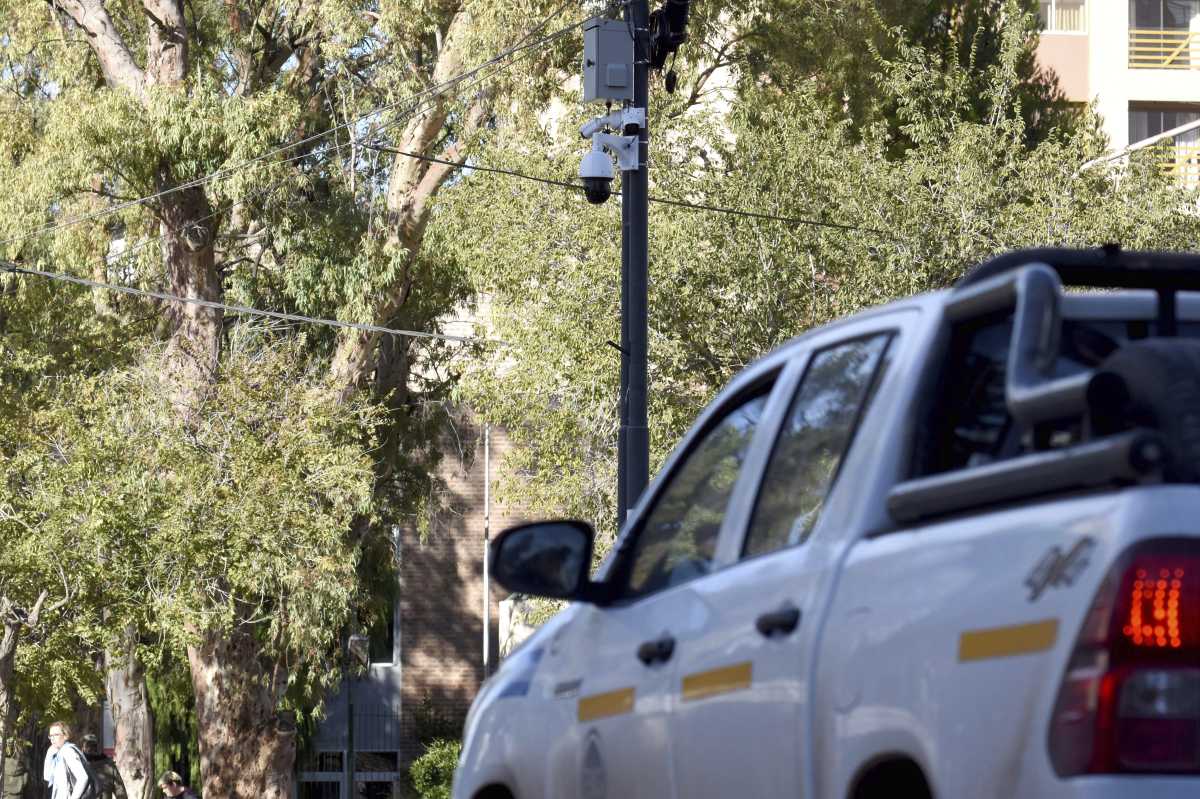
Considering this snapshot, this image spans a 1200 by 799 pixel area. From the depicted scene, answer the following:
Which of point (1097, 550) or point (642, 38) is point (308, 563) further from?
point (1097, 550)

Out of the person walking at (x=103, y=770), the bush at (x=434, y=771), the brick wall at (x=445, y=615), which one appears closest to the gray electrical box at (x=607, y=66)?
the person walking at (x=103, y=770)

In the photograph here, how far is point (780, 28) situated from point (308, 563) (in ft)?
34.2

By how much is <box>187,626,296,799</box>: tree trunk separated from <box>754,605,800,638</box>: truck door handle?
2690 centimetres

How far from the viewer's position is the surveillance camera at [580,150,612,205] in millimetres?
16641

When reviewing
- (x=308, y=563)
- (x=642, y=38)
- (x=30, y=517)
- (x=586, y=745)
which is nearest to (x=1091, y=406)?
(x=586, y=745)

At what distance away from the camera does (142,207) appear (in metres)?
27.7

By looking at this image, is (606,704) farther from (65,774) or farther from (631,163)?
(65,774)

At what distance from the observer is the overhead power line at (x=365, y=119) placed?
26083 millimetres

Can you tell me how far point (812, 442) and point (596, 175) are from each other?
508 inches

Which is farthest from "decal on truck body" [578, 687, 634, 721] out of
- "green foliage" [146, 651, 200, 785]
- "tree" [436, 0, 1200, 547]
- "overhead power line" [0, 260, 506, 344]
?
"green foliage" [146, 651, 200, 785]

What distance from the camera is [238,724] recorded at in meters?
31.0

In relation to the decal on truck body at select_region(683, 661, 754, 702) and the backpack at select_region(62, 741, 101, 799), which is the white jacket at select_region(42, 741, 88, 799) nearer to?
the backpack at select_region(62, 741, 101, 799)

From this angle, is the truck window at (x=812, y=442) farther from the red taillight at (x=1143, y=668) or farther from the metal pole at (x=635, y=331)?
the metal pole at (x=635, y=331)

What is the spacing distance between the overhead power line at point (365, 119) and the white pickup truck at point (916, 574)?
20.9 m
